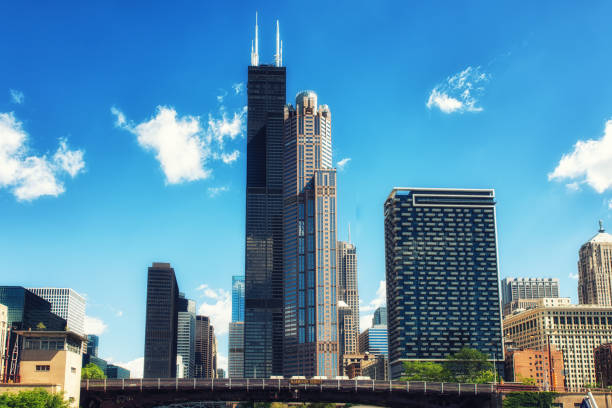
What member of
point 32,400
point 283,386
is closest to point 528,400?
point 283,386

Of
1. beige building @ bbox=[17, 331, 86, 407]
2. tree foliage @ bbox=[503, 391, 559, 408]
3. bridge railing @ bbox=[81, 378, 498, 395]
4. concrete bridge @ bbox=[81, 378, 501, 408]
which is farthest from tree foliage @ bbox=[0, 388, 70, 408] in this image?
tree foliage @ bbox=[503, 391, 559, 408]

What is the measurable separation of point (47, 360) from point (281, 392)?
47.5 metres

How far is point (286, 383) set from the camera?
146000 millimetres

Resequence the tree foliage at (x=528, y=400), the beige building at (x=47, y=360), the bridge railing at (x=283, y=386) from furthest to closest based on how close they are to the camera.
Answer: the tree foliage at (x=528, y=400) → the bridge railing at (x=283, y=386) → the beige building at (x=47, y=360)

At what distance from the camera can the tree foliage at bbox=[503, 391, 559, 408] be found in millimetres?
142875

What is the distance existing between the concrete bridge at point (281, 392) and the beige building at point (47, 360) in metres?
13.5

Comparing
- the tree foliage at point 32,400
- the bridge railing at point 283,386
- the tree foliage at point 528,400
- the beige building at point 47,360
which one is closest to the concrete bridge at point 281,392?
the bridge railing at point 283,386

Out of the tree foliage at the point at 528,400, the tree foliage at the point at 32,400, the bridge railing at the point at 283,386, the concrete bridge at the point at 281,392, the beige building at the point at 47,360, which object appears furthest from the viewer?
the tree foliage at the point at 528,400

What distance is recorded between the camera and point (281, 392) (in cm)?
15000

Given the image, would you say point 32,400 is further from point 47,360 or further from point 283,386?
point 283,386

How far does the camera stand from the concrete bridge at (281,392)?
14212 cm

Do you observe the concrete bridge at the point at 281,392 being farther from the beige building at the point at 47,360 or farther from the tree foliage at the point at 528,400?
the beige building at the point at 47,360

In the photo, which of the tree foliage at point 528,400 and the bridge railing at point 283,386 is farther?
the tree foliage at point 528,400

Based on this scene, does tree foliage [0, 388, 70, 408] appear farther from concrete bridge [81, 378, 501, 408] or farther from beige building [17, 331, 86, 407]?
concrete bridge [81, 378, 501, 408]
